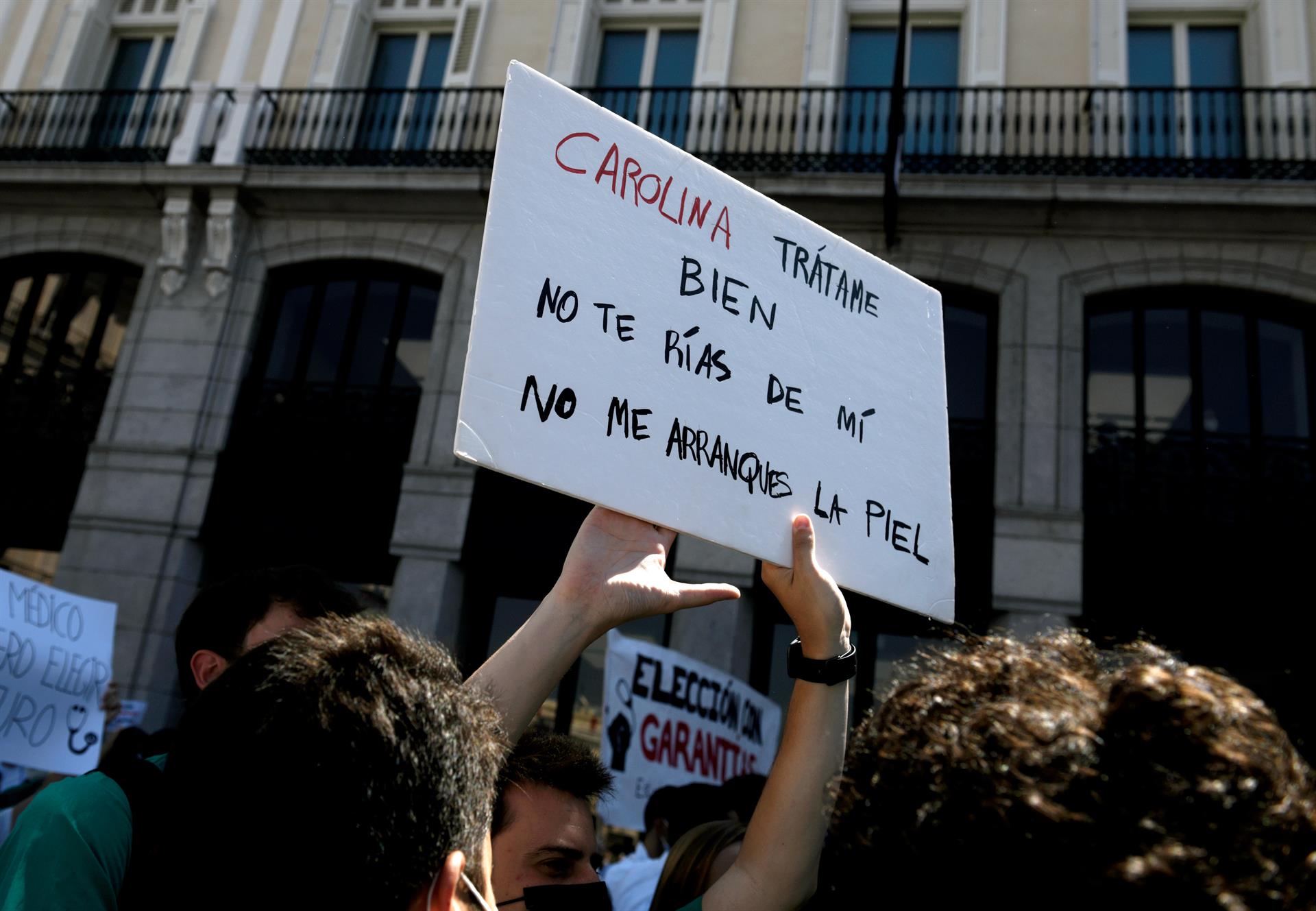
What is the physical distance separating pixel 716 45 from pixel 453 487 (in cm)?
660

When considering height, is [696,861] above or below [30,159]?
below

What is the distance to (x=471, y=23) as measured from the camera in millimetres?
14078

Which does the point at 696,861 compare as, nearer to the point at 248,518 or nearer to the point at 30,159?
the point at 248,518

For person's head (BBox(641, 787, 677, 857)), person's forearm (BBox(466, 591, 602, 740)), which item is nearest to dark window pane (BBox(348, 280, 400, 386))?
person's head (BBox(641, 787, 677, 857))

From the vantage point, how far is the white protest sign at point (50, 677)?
452 centimetres

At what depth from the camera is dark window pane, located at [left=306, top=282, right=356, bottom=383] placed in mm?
12852

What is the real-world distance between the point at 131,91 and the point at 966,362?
1164 cm

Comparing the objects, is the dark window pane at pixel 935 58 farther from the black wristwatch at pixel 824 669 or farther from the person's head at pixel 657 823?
the black wristwatch at pixel 824 669

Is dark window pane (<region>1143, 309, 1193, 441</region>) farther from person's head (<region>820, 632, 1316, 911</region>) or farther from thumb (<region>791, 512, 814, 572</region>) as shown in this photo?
person's head (<region>820, 632, 1316, 911</region>)

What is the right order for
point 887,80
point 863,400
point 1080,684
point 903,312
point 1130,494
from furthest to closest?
point 887,80
point 1130,494
point 903,312
point 863,400
point 1080,684

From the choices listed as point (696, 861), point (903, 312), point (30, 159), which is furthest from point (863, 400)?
point (30, 159)

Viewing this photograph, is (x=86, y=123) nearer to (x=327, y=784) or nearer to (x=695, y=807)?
(x=695, y=807)

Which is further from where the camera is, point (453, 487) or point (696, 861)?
point (453, 487)

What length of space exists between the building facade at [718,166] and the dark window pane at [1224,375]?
0.14 ft
